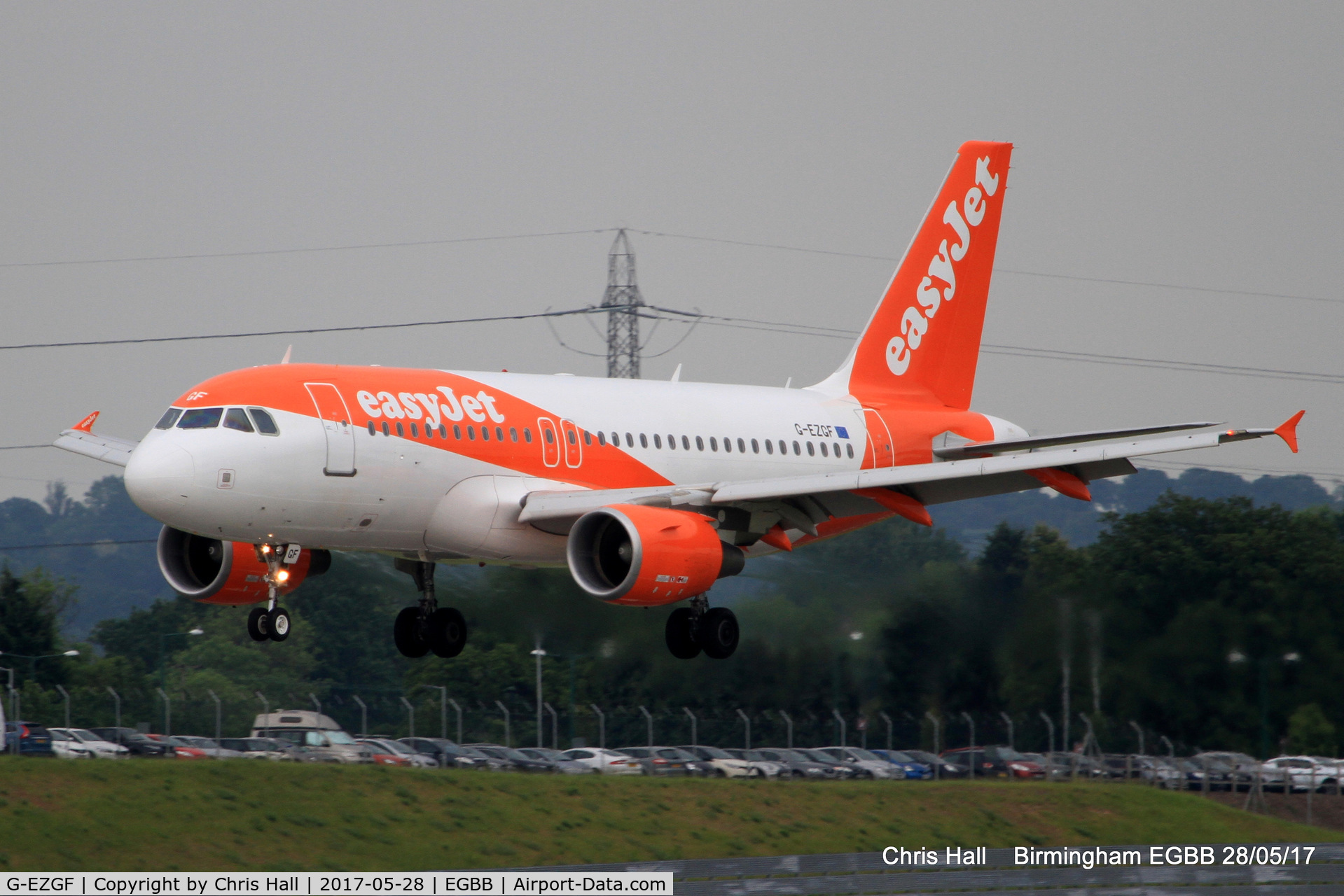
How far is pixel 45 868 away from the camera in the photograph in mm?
38031

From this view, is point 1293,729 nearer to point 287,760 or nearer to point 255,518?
point 287,760

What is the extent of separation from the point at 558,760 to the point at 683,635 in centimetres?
2507

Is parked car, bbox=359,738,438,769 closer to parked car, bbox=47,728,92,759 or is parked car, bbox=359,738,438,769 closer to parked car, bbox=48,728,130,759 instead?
parked car, bbox=48,728,130,759

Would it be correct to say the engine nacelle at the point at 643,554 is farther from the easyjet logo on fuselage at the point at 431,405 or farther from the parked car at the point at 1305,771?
the parked car at the point at 1305,771

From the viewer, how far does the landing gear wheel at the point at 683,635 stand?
32844 millimetres

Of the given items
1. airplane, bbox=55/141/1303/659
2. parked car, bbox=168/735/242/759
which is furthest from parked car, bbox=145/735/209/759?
airplane, bbox=55/141/1303/659

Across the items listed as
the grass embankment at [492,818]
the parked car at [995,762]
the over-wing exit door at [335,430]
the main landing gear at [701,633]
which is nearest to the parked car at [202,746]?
the grass embankment at [492,818]

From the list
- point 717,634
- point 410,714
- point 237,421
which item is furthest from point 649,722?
point 237,421

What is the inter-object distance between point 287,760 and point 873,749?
767 inches

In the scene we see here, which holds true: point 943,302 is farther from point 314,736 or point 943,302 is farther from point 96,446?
point 314,736

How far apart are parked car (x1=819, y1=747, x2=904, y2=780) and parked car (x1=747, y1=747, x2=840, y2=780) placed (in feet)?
1.48

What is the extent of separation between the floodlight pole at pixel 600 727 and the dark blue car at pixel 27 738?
712 inches

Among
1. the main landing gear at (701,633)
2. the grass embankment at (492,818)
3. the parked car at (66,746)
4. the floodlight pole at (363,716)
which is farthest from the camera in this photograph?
the floodlight pole at (363,716)

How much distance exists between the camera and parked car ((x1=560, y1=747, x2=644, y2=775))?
55.7 meters
